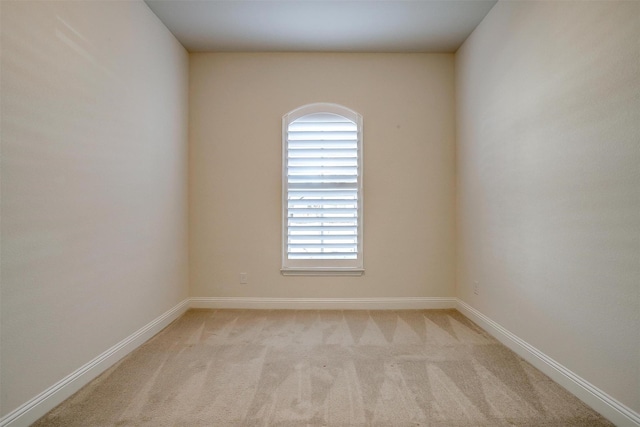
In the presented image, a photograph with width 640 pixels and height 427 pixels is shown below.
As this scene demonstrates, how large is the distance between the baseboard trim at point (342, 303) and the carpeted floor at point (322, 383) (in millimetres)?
613

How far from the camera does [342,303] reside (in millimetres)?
3889

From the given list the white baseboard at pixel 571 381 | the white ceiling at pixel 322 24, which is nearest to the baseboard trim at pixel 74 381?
the white ceiling at pixel 322 24

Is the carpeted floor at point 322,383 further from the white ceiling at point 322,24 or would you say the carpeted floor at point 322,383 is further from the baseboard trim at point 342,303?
→ the white ceiling at point 322,24

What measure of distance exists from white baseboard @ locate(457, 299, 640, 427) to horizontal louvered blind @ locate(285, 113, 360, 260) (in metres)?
1.66

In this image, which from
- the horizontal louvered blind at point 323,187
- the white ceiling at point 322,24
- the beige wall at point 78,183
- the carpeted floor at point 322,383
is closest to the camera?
the beige wall at point 78,183

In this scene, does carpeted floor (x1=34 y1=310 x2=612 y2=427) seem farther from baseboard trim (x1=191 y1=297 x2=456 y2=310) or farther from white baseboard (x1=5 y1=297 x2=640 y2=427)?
baseboard trim (x1=191 y1=297 x2=456 y2=310)

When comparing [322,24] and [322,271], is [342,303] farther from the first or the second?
[322,24]

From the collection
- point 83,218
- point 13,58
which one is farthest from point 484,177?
point 13,58

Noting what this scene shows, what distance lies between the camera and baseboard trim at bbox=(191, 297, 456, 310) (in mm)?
3885

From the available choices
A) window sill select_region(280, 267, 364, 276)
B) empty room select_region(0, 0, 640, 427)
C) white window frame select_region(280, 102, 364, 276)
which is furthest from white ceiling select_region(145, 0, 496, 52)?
window sill select_region(280, 267, 364, 276)

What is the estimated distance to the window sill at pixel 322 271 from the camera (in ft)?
12.7

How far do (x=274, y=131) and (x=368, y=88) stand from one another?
1166mm

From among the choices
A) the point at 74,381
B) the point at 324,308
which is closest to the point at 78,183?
the point at 74,381

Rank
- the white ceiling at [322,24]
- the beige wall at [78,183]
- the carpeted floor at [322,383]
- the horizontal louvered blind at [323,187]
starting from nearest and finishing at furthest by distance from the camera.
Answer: the beige wall at [78,183], the carpeted floor at [322,383], the white ceiling at [322,24], the horizontal louvered blind at [323,187]
